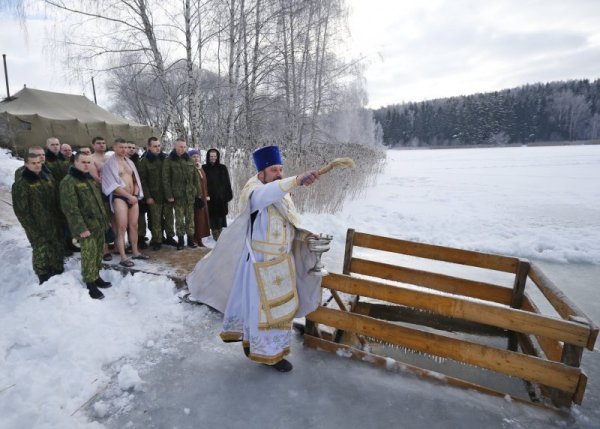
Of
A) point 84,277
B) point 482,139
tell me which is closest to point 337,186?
point 84,277

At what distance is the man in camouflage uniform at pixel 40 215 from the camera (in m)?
3.88

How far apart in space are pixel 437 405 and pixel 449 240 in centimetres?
512

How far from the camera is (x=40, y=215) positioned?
4027 millimetres

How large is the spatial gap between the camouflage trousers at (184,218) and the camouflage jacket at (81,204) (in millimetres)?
1267

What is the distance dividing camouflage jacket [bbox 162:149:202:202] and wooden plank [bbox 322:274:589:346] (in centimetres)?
289

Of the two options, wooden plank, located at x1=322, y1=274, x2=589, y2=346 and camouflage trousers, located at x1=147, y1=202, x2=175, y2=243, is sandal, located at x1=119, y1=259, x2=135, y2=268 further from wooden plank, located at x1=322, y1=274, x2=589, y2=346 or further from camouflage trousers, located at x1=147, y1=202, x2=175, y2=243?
wooden plank, located at x1=322, y1=274, x2=589, y2=346

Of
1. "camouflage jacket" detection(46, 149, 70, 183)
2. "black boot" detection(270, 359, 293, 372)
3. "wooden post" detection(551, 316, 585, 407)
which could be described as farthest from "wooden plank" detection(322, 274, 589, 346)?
"camouflage jacket" detection(46, 149, 70, 183)

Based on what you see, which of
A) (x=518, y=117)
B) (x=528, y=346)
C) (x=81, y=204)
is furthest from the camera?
(x=518, y=117)

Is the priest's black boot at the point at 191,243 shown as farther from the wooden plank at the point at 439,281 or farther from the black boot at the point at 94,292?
the wooden plank at the point at 439,281

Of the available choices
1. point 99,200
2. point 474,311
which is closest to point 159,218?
point 99,200

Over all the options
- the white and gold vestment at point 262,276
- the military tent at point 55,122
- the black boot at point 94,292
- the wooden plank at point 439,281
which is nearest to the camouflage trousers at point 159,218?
the black boot at point 94,292

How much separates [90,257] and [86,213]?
49 centimetres

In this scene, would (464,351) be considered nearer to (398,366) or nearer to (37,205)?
(398,366)

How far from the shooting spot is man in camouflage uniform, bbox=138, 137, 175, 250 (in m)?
5.14
